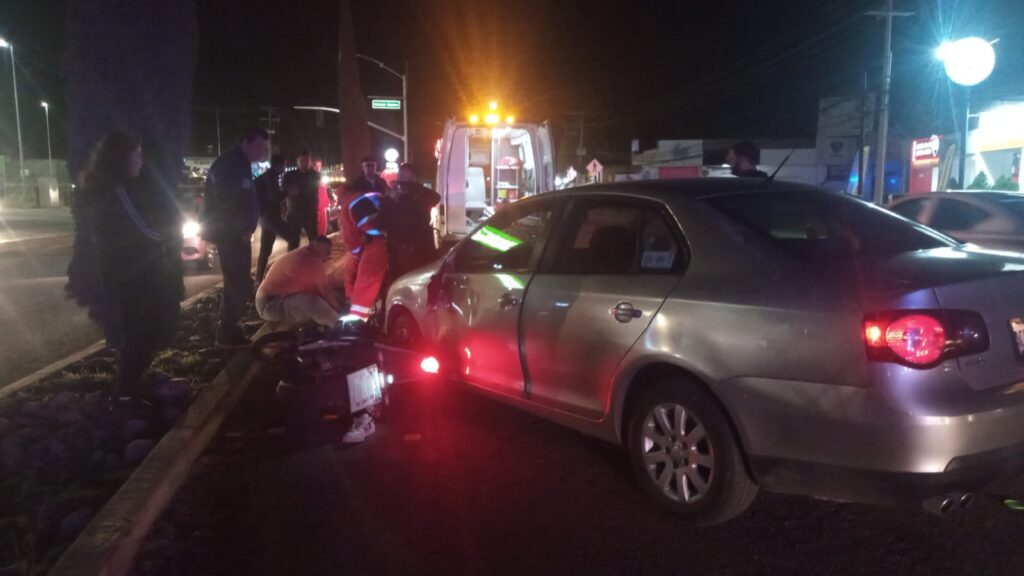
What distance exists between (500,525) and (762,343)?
5.09 ft

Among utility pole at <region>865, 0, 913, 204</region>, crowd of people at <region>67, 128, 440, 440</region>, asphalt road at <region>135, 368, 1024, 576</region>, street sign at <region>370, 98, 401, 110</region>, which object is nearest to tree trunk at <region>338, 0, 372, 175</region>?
crowd of people at <region>67, 128, 440, 440</region>

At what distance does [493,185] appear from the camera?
56.1 ft

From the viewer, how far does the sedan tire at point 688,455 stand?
356 centimetres

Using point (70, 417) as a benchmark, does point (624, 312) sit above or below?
above

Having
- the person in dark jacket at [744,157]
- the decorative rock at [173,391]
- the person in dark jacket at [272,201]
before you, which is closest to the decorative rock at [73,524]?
the decorative rock at [173,391]

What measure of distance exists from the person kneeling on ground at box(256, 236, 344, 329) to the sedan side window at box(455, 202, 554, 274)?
1.96 m

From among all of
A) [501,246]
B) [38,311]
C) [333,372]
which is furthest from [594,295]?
[38,311]

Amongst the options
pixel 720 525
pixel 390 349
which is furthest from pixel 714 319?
pixel 390 349

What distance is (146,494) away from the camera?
13.4 ft

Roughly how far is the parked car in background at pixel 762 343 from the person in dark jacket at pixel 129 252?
2239mm

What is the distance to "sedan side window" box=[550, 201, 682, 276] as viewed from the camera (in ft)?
13.3

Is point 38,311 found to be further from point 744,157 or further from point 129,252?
point 744,157

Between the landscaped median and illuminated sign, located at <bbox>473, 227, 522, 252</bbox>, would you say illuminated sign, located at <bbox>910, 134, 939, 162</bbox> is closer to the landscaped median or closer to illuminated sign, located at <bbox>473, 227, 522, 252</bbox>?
illuminated sign, located at <bbox>473, 227, 522, 252</bbox>

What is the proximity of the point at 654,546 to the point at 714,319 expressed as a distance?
1.06 metres
